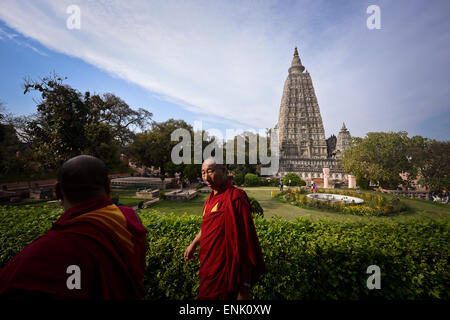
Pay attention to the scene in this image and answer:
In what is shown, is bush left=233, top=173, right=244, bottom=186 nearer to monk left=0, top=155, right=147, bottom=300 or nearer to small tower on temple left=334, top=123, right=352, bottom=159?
monk left=0, top=155, right=147, bottom=300

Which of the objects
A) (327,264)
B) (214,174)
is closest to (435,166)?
(327,264)

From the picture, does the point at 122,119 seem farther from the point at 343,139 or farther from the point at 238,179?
the point at 343,139

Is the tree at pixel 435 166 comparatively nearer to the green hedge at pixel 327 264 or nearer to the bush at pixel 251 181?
the bush at pixel 251 181

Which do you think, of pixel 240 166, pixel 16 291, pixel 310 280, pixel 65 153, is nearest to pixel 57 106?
pixel 65 153

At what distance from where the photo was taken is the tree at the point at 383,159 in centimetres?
2016

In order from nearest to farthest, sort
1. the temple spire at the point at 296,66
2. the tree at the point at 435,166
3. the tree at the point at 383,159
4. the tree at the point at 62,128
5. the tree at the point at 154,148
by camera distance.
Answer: the tree at the point at 62,128
the tree at the point at 435,166
the tree at the point at 383,159
the tree at the point at 154,148
the temple spire at the point at 296,66

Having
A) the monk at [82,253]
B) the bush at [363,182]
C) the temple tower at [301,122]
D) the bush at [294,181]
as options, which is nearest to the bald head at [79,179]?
the monk at [82,253]

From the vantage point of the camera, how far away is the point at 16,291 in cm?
96

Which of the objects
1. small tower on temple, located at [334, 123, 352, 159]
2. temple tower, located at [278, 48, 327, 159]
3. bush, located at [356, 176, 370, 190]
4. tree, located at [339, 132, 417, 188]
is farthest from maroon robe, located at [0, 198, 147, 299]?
small tower on temple, located at [334, 123, 352, 159]

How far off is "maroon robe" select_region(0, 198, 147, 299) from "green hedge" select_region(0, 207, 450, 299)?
6.03 ft

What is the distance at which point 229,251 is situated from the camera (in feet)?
7.66

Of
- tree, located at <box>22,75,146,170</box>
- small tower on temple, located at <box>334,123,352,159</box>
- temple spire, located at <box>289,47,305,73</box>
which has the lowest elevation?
tree, located at <box>22,75,146,170</box>

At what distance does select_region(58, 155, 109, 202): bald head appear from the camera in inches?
55.8
